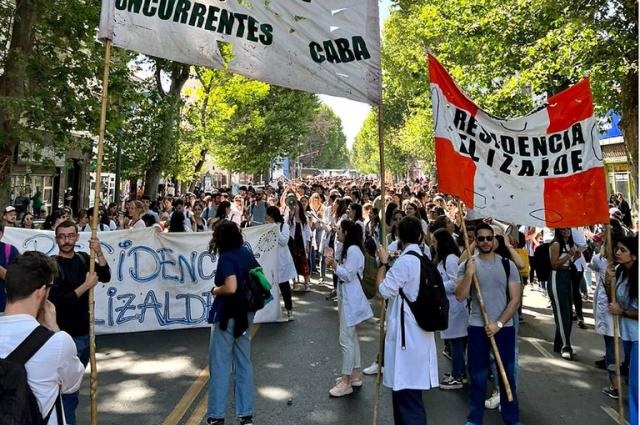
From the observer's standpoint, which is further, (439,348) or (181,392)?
(439,348)

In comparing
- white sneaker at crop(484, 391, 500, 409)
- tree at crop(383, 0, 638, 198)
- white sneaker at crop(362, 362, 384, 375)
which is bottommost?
white sneaker at crop(484, 391, 500, 409)

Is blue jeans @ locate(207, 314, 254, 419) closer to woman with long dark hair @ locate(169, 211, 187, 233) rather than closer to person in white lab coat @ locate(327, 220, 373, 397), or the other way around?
person in white lab coat @ locate(327, 220, 373, 397)

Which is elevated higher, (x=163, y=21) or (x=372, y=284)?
(x=163, y=21)

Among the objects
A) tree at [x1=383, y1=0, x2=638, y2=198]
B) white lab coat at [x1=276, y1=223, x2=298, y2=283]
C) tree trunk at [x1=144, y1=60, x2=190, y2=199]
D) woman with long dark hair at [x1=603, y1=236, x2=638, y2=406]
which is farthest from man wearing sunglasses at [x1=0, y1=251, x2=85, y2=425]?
tree trunk at [x1=144, y1=60, x2=190, y2=199]

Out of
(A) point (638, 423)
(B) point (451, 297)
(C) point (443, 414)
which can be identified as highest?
(B) point (451, 297)

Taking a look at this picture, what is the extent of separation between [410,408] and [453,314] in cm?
189

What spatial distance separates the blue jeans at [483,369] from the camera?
14.4 feet

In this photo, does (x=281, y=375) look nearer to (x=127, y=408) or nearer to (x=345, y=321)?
(x=345, y=321)

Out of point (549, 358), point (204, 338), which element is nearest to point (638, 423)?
point (549, 358)

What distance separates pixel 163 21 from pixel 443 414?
4296 millimetres

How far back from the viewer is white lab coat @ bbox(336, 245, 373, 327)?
17.6ft

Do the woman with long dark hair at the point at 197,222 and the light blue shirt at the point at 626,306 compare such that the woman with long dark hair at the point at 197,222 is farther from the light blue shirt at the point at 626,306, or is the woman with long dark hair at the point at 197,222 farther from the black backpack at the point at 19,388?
the black backpack at the point at 19,388

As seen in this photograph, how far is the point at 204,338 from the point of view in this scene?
729 cm

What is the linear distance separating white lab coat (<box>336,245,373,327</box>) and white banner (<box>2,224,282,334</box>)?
9.63ft
